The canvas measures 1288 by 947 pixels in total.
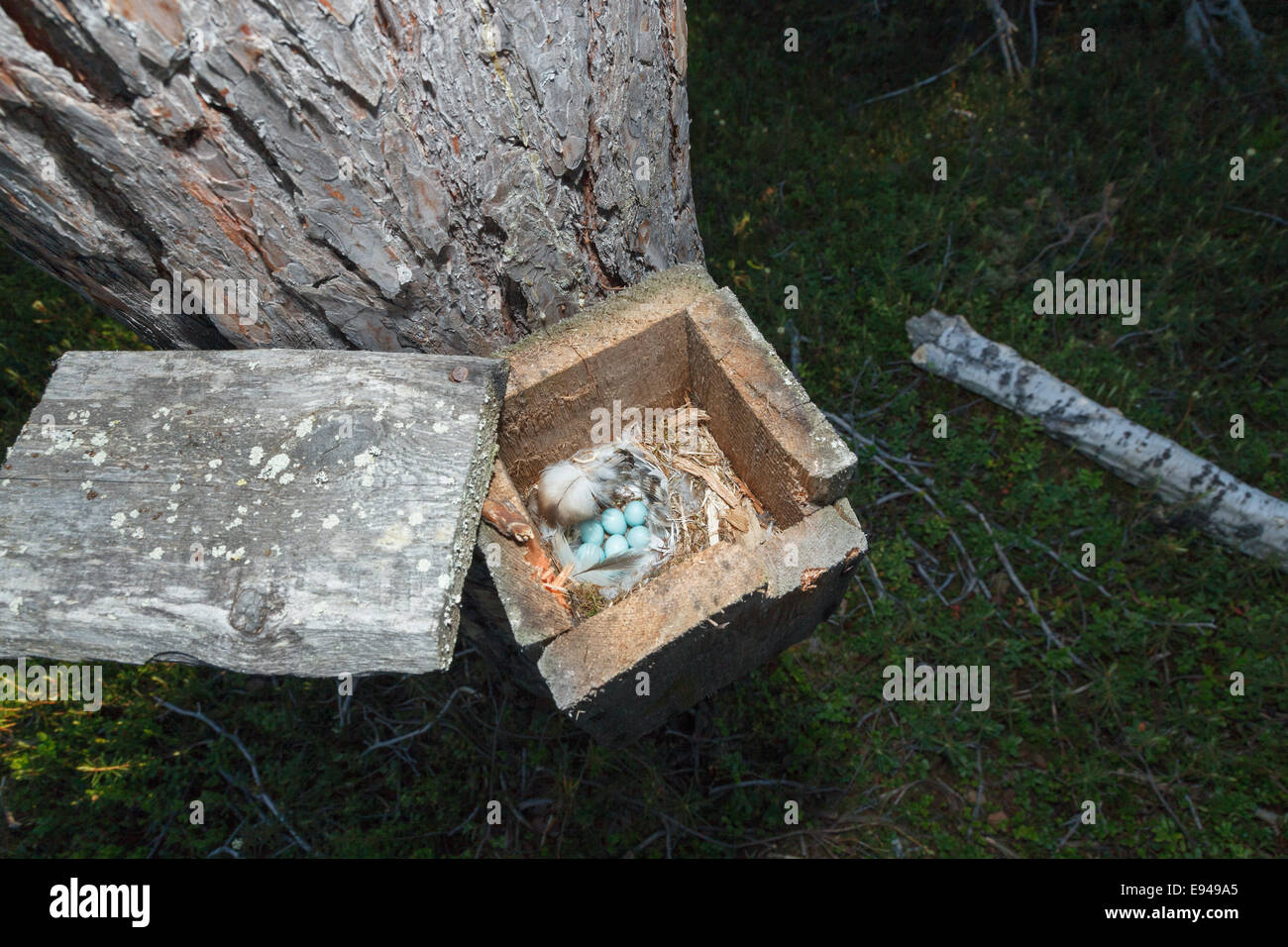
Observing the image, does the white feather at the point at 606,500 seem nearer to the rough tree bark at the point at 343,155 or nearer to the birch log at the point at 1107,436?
the rough tree bark at the point at 343,155

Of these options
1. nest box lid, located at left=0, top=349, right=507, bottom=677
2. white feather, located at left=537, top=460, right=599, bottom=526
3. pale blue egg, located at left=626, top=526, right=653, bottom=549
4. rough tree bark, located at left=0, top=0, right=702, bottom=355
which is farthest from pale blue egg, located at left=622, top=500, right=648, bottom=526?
nest box lid, located at left=0, top=349, right=507, bottom=677

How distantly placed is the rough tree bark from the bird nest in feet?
1.86

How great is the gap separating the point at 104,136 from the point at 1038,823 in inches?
159

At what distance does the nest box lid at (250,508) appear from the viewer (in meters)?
1.64

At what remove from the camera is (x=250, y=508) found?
1753mm

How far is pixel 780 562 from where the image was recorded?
2.19 m

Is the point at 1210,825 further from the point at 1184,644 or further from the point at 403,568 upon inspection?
the point at 403,568

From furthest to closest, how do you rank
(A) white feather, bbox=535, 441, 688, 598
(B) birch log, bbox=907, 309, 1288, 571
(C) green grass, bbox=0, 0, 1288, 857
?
(B) birch log, bbox=907, 309, 1288, 571 < (C) green grass, bbox=0, 0, 1288, 857 < (A) white feather, bbox=535, 441, 688, 598

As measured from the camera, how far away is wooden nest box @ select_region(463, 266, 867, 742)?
205 cm

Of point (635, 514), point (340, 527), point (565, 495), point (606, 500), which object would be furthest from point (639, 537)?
point (340, 527)

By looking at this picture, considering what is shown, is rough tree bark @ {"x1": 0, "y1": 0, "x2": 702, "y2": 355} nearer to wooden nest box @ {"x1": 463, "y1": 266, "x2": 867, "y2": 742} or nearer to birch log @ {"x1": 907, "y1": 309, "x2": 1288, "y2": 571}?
wooden nest box @ {"x1": 463, "y1": 266, "x2": 867, "y2": 742}

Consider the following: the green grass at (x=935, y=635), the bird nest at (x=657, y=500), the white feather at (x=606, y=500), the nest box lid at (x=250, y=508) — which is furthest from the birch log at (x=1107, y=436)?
the nest box lid at (x=250, y=508)

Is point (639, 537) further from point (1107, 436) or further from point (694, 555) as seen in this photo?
point (1107, 436)

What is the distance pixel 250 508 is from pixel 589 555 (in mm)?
1139
